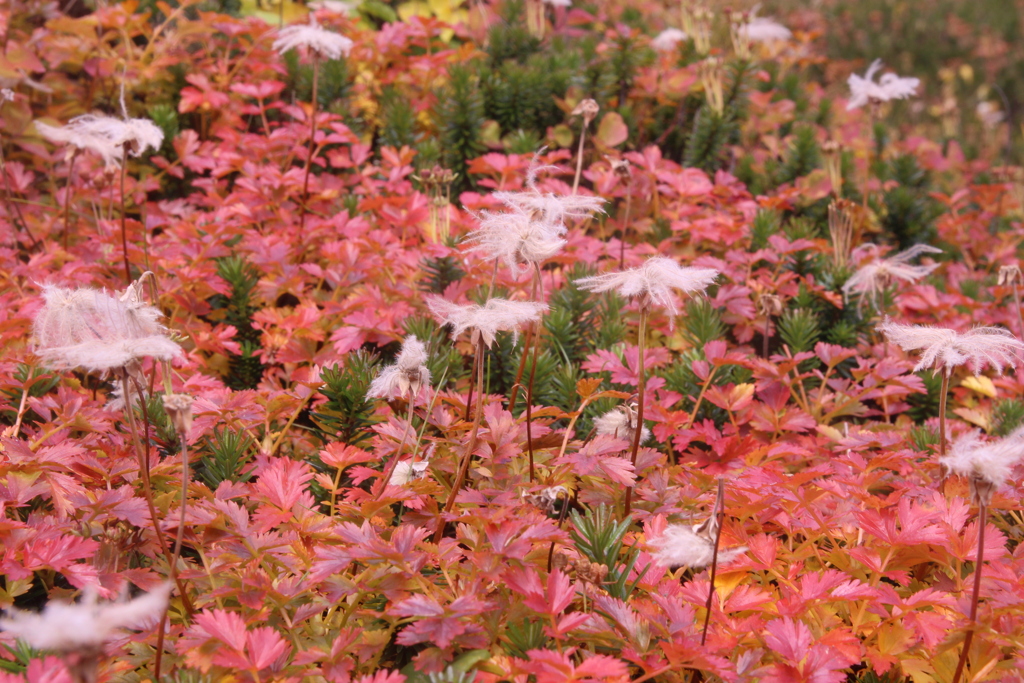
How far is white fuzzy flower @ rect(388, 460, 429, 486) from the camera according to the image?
4.79 ft

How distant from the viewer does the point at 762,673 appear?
3.83 ft

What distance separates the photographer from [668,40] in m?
3.64

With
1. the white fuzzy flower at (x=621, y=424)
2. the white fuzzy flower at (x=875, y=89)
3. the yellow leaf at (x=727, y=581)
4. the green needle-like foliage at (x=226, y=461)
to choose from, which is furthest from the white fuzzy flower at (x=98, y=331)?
the white fuzzy flower at (x=875, y=89)

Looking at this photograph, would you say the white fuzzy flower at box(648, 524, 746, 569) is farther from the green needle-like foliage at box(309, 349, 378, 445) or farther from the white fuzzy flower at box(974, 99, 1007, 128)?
the white fuzzy flower at box(974, 99, 1007, 128)

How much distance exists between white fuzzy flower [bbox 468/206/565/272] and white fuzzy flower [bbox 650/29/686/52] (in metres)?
2.53

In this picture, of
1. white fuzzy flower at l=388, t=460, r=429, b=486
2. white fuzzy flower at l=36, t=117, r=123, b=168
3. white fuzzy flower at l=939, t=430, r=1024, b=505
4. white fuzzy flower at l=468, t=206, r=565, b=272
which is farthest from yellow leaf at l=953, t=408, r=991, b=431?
white fuzzy flower at l=36, t=117, r=123, b=168

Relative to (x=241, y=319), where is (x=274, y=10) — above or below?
above

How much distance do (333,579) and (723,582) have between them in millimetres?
715

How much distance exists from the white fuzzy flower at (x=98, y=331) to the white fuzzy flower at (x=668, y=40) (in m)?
2.99

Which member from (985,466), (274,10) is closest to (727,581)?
(985,466)

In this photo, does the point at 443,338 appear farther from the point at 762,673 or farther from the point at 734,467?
the point at 762,673

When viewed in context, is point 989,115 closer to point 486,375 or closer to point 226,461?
point 486,375

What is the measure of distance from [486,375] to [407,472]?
1.90 feet

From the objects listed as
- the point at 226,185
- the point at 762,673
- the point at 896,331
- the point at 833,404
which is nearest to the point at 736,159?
the point at 833,404
